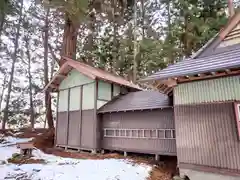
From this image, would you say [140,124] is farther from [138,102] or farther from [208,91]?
[208,91]

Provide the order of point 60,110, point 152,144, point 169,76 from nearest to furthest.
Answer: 1. point 169,76
2. point 152,144
3. point 60,110

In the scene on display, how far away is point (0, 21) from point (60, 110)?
11.4 m

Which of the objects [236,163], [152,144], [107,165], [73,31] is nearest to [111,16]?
[73,31]

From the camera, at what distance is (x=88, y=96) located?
12.3 m

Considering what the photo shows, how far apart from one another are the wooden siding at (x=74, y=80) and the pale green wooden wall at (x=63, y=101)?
1.11ft

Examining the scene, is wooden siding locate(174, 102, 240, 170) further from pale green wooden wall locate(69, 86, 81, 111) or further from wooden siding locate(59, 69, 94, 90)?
pale green wooden wall locate(69, 86, 81, 111)

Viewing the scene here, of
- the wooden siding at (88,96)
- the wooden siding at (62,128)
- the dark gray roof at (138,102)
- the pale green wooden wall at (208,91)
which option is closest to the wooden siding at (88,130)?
the wooden siding at (88,96)

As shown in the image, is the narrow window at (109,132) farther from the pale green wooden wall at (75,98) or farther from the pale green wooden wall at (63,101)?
the pale green wooden wall at (63,101)

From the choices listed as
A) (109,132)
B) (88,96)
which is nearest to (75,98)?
(88,96)

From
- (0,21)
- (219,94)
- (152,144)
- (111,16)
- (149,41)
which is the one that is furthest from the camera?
(0,21)

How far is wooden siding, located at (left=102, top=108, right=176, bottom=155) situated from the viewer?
946cm

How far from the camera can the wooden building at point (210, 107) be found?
6230 millimetres

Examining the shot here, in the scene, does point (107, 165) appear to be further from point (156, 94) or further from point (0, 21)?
point (0, 21)

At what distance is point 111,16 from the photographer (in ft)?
53.1
